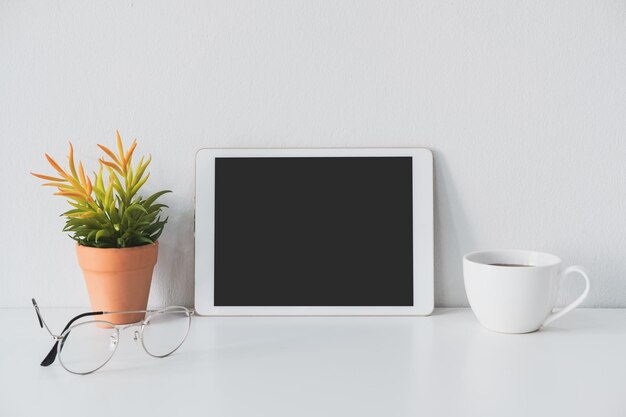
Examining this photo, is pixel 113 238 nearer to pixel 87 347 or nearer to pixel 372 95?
pixel 87 347

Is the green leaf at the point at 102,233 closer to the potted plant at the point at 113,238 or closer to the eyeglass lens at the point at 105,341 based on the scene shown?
the potted plant at the point at 113,238

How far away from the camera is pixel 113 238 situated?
2.91ft

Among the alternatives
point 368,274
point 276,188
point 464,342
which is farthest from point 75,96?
point 464,342

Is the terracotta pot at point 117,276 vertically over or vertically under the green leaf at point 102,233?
under

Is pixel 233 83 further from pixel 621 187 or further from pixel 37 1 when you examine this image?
pixel 621 187

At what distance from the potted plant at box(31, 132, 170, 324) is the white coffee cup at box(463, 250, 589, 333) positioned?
513 mm

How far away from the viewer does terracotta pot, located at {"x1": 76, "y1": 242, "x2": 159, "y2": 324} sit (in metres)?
0.86

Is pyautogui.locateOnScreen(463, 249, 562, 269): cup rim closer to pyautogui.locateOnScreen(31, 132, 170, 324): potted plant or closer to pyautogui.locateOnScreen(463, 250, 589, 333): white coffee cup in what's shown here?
pyautogui.locateOnScreen(463, 250, 589, 333): white coffee cup

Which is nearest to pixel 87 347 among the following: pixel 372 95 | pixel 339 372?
pixel 339 372

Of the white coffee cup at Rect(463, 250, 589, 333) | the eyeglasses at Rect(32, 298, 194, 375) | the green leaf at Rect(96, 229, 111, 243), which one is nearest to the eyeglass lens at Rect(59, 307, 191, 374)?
the eyeglasses at Rect(32, 298, 194, 375)

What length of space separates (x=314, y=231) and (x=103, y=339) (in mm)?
374

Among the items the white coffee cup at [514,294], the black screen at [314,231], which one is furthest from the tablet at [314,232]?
the white coffee cup at [514,294]

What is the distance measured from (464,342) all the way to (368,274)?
0.65 ft

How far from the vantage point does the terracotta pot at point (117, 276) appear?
2.83ft
